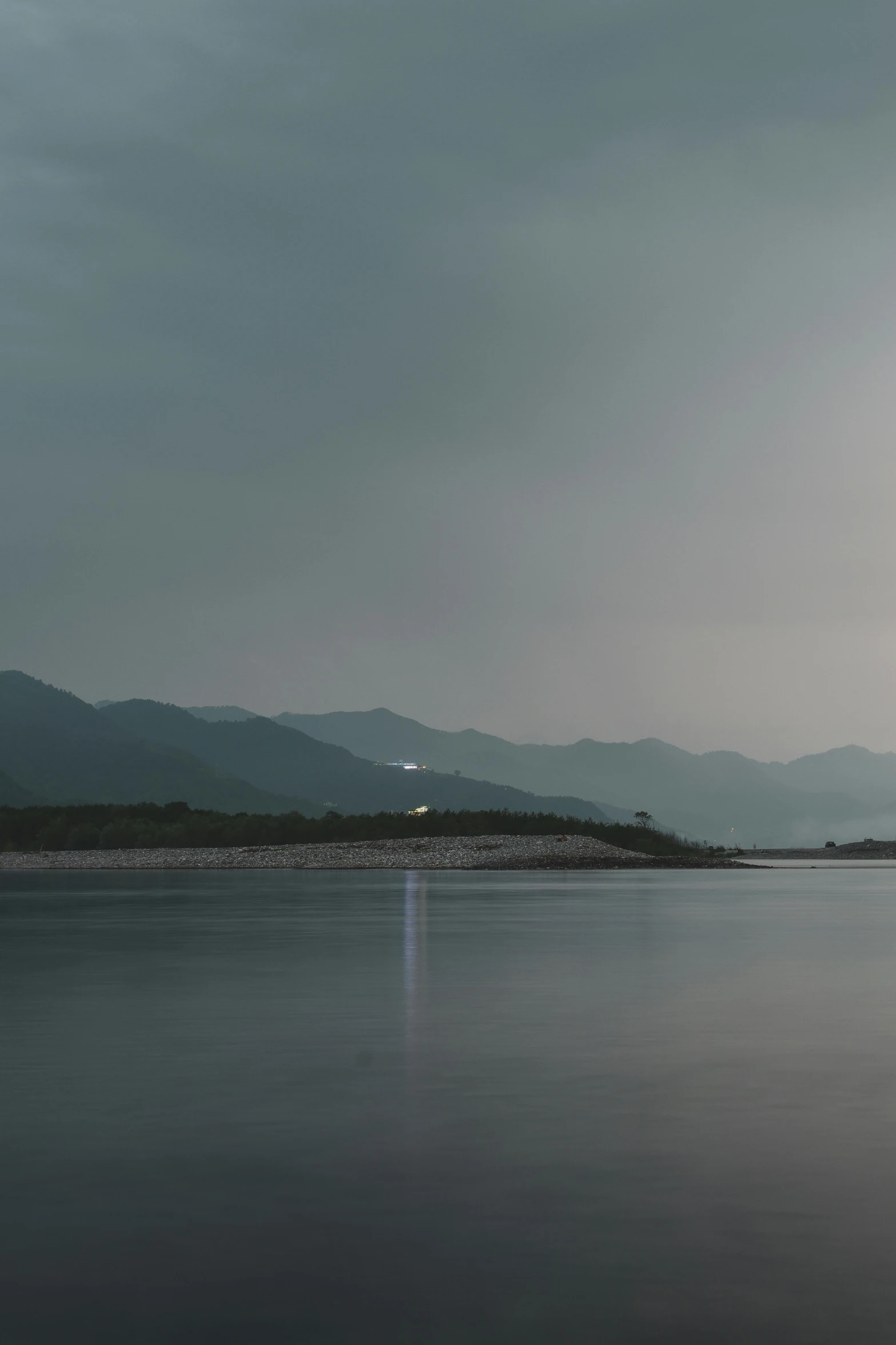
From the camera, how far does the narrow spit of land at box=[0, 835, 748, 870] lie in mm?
111000

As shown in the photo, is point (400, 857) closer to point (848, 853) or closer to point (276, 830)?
point (276, 830)

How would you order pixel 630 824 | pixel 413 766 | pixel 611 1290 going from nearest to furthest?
pixel 611 1290 → pixel 630 824 → pixel 413 766

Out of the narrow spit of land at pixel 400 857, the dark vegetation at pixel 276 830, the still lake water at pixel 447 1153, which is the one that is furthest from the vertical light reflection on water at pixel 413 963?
Result: the dark vegetation at pixel 276 830

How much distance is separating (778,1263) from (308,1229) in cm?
292

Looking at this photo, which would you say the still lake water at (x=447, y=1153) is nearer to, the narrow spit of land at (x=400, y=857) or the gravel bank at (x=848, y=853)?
the narrow spit of land at (x=400, y=857)

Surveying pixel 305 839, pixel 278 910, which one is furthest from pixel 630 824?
pixel 278 910

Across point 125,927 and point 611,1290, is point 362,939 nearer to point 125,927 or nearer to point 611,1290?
point 125,927

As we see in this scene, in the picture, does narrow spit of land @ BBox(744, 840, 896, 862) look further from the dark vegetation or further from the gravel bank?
the dark vegetation

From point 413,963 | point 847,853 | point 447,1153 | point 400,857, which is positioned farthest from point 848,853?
point 447,1153

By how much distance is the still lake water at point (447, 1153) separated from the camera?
23.7ft

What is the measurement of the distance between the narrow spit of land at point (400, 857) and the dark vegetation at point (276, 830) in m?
4.29

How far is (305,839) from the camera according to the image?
139 m

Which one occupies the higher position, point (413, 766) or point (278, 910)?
point (413, 766)

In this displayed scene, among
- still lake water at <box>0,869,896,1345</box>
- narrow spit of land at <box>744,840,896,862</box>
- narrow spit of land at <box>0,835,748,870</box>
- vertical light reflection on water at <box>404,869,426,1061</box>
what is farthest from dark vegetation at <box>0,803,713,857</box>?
still lake water at <box>0,869,896,1345</box>
